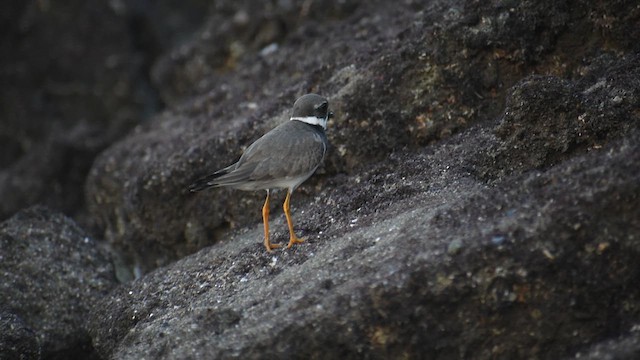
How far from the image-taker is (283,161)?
6562 millimetres

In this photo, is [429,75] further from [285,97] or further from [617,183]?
[617,183]

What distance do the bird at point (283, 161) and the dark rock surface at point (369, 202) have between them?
38 centimetres

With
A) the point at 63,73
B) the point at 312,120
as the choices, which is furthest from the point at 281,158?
the point at 63,73

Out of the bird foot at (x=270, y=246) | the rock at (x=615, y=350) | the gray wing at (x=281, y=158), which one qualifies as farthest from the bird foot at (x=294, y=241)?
the rock at (x=615, y=350)

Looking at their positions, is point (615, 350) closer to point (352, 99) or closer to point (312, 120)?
point (312, 120)

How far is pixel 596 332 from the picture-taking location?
14.8 feet

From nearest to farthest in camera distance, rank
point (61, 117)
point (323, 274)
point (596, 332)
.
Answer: point (596, 332) → point (323, 274) → point (61, 117)

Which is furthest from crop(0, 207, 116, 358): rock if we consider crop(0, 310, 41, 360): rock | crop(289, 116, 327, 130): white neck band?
crop(289, 116, 327, 130): white neck band

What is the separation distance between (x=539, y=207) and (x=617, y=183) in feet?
1.51

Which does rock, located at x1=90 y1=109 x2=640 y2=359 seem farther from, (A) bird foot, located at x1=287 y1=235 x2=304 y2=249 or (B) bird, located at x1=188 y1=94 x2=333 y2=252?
(B) bird, located at x1=188 y1=94 x2=333 y2=252

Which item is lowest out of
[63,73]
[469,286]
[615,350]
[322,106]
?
[615,350]

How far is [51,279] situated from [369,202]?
3045mm

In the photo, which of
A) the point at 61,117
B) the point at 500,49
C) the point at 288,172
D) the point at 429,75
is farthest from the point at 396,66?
the point at 61,117

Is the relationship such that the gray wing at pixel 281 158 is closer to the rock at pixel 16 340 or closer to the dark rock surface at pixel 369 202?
the dark rock surface at pixel 369 202
